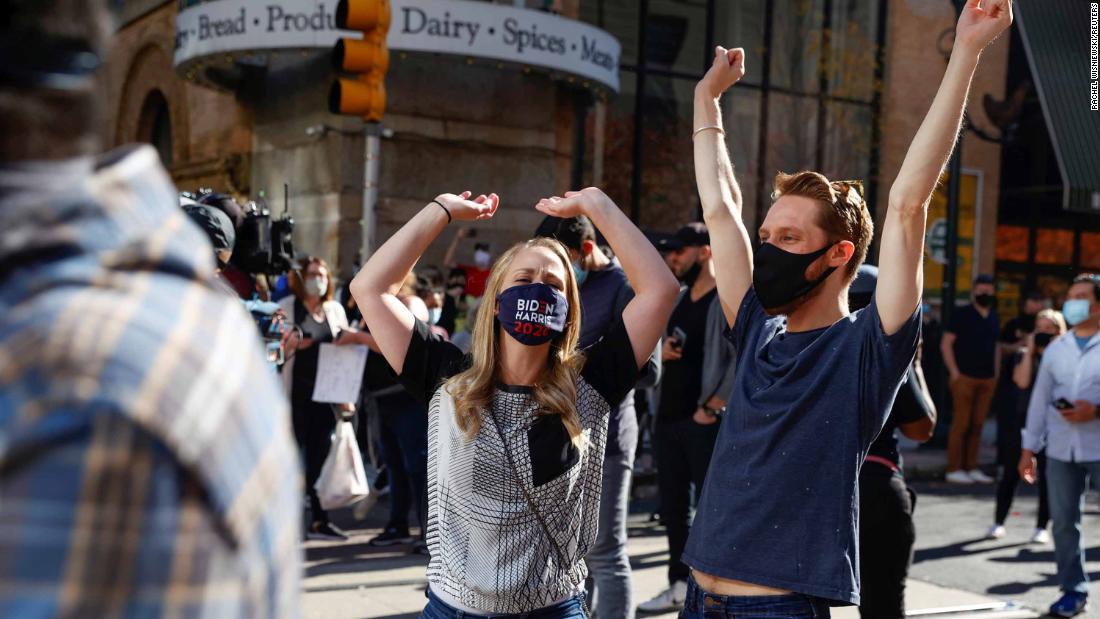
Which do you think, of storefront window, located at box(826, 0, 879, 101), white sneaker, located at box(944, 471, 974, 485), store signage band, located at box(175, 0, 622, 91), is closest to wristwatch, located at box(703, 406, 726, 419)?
white sneaker, located at box(944, 471, 974, 485)

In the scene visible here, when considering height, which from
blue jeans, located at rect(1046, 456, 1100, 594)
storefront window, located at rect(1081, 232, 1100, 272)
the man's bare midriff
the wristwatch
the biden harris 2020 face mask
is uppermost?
storefront window, located at rect(1081, 232, 1100, 272)

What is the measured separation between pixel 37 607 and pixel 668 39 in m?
17.5

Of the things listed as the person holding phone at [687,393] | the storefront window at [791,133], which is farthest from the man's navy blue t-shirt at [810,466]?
the storefront window at [791,133]

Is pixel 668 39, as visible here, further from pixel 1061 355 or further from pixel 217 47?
pixel 1061 355

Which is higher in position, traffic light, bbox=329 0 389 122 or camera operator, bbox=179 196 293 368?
traffic light, bbox=329 0 389 122

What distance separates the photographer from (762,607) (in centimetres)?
284

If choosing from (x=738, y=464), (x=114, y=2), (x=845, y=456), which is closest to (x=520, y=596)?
(x=738, y=464)

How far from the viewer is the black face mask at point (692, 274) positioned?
6.95m

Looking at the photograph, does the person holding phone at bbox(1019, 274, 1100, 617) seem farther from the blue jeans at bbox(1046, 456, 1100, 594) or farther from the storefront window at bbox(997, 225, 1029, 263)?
the storefront window at bbox(997, 225, 1029, 263)

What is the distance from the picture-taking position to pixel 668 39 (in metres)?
17.8

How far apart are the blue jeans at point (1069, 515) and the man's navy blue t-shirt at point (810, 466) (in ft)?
15.1

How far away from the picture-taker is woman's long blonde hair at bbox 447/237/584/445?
315 cm

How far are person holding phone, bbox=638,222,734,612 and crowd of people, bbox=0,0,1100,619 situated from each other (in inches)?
0.7

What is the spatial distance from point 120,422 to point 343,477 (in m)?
5.82
